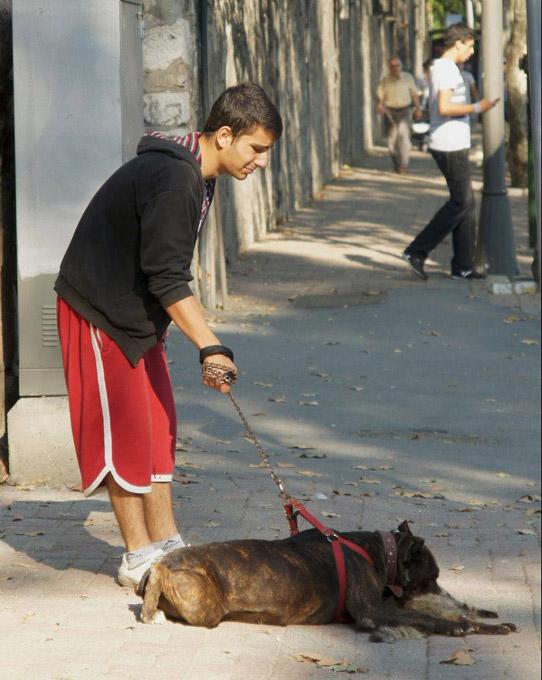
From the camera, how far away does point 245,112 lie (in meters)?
4.96

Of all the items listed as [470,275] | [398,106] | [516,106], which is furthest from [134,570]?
[398,106]

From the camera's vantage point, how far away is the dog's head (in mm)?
5277

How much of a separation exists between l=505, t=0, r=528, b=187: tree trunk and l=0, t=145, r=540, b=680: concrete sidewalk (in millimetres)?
6884

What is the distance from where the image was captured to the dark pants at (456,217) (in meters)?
13.3

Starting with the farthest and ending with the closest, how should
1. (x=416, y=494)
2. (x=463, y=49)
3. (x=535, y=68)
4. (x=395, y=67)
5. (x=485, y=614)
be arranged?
(x=395, y=67) < (x=463, y=49) < (x=416, y=494) < (x=485, y=614) < (x=535, y=68)

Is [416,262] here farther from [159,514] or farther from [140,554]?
[140,554]

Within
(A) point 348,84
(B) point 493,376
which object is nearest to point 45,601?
(B) point 493,376

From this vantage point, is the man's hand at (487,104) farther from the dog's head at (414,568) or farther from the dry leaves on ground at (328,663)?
the dry leaves on ground at (328,663)

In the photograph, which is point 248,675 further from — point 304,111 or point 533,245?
point 304,111

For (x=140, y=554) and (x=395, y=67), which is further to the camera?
(x=395, y=67)

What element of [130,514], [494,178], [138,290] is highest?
[494,178]

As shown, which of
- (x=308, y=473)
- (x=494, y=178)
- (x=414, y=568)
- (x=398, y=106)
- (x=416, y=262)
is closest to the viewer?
(x=414, y=568)

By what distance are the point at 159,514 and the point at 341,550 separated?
743 millimetres

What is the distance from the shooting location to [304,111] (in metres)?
22.1
